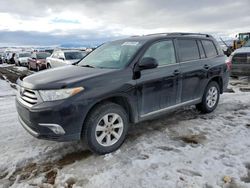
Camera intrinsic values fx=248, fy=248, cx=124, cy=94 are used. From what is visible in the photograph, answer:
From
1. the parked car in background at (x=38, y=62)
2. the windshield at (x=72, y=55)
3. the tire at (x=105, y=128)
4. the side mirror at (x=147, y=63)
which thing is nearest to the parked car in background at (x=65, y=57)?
the windshield at (x=72, y=55)

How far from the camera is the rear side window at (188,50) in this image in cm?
492

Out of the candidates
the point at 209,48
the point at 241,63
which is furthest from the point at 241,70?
the point at 209,48

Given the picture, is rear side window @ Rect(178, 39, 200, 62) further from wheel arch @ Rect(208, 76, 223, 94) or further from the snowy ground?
the snowy ground

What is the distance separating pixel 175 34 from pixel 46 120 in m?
3.09

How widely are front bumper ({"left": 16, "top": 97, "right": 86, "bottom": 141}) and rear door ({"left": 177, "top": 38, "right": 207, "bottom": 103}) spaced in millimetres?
2337

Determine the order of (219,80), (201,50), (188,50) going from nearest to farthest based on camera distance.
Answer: (188,50) < (201,50) < (219,80)

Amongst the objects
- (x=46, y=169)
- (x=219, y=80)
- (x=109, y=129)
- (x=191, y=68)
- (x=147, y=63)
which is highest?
(x=147, y=63)

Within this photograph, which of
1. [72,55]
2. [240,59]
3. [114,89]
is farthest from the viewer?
[72,55]

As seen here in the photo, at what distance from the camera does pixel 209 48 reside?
5.72m

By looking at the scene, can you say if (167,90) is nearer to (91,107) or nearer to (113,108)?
(113,108)

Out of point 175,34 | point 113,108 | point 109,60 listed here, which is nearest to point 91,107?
point 113,108

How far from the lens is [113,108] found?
12.3 feet

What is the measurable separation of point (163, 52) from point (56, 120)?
7.73ft

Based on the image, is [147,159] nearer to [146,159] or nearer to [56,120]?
[146,159]
